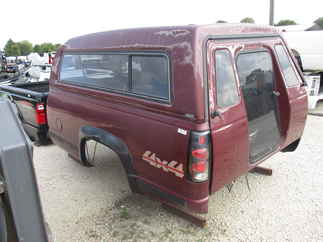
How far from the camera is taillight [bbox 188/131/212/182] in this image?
2.11 m

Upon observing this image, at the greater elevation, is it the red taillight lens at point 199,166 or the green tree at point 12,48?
the green tree at point 12,48

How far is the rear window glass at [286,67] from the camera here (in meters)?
3.15

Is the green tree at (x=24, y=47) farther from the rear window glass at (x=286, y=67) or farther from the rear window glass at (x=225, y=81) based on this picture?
the rear window glass at (x=225, y=81)

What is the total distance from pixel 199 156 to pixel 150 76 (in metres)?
0.90

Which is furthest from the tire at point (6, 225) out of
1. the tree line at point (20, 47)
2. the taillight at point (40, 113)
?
the tree line at point (20, 47)

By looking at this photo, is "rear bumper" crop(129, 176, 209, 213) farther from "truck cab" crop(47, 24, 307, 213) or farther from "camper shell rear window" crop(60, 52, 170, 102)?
"camper shell rear window" crop(60, 52, 170, 102)

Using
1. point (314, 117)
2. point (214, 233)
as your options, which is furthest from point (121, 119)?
point (314, 117)

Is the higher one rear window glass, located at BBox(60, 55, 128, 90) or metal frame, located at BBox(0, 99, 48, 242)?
rear window glass, located at BBox(60, 55, 128, 90)

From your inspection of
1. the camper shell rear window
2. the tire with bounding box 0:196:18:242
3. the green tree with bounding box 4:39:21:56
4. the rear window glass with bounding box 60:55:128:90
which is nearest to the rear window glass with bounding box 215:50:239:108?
the camper shell rear window

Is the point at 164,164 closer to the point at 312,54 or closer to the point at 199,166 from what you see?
the point at 199,166

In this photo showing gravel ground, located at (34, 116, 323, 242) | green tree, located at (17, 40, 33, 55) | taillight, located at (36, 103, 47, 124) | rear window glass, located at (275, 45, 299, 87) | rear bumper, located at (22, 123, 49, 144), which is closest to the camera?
gravel ground, located at (34, 116, 323, 242)

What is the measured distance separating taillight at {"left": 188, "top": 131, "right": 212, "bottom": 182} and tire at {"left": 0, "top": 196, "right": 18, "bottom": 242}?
1270 mm

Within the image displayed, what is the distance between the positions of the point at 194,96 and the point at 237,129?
0.54 m

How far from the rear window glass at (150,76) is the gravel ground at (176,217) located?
1.38m
